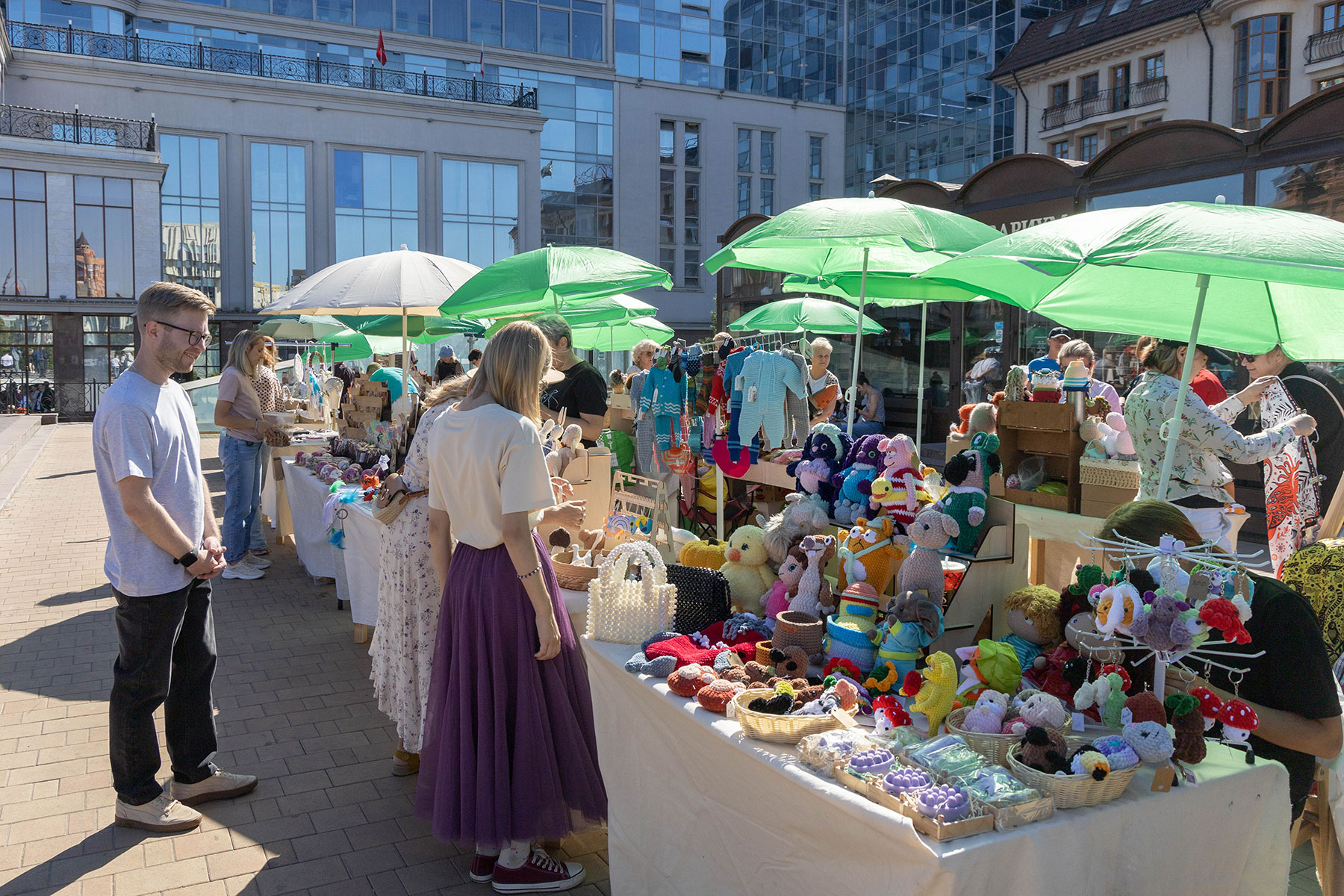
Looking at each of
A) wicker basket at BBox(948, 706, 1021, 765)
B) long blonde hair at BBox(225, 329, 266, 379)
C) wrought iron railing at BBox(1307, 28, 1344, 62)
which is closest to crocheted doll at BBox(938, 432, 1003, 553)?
wicker basket at BBox(948, 706, 1021, 765)

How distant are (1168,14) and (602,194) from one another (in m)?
20.6

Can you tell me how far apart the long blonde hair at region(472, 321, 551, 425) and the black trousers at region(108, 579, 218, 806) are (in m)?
1.50

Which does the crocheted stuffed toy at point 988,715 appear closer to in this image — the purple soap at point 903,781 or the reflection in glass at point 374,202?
the purple soap at point 903,781

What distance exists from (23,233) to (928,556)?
3026cm

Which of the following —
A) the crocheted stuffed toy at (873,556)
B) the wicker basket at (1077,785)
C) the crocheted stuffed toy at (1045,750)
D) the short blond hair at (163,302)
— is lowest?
the wicker basket at (1077,785)

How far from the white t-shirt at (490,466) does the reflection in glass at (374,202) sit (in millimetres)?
29539

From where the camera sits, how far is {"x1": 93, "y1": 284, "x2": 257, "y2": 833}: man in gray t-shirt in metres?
3.18

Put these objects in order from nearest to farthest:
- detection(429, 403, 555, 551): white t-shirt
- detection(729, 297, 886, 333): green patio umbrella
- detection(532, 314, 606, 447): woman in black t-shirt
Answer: detection(429, 403, 555, 551): white t-shirt, detection(532, 314, 606, 447): woman in black t-shirt, detection(729, 297, 886, 333): green patio umbrella

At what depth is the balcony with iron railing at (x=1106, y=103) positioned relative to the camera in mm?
26547

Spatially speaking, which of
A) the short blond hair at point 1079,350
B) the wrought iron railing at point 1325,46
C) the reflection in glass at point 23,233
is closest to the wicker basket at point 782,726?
the short blond hair at point 1079,350

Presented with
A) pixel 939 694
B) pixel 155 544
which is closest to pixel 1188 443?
pixel 939 694

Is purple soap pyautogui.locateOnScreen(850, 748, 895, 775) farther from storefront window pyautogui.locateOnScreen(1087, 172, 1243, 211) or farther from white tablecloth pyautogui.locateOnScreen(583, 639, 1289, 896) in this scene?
storefront window pyautogui.locateOnScreen(1087, 172, 1243, 211)

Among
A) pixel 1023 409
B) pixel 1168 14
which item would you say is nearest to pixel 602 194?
pixel 1168 14

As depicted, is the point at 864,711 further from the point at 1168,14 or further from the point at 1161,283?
the point at 1168,14
